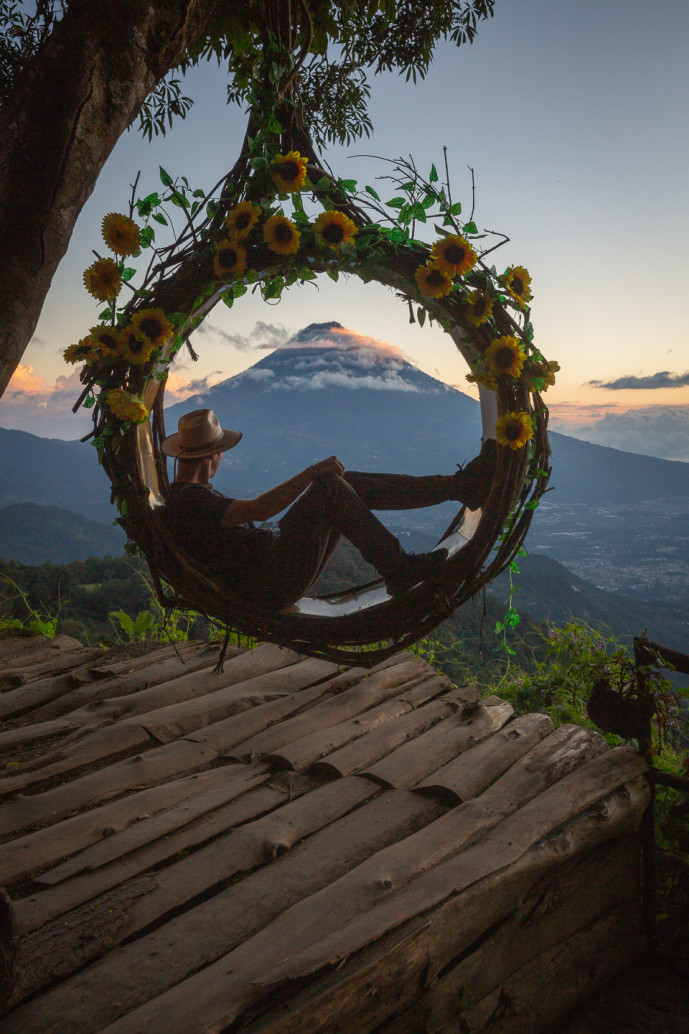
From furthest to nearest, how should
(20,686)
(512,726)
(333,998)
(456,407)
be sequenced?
(456,407), (20,686), (512,726), (333,998)

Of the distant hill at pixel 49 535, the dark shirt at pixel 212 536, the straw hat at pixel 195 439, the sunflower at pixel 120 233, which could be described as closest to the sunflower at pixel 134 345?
the sunflower at pixel 120 233

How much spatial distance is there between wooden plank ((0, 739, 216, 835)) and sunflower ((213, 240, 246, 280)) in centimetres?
168

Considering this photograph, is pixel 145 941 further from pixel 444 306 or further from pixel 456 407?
pixel 456 407

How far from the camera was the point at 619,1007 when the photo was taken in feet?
6.51

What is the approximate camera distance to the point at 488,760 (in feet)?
7.24

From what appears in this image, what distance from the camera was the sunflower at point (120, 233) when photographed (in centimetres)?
207

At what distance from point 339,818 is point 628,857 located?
991mm

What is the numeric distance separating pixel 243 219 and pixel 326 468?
861mm

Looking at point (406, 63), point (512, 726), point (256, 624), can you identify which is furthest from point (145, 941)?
point (406, 63)

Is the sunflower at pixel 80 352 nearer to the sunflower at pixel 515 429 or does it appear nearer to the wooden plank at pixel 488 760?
the sunflower at pixel 515 429

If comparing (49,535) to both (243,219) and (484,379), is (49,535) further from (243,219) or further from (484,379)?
(484,379)

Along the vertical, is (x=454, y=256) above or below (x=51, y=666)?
above

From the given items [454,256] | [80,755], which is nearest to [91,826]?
[80,755]

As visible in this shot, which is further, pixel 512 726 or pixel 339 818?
pixel 512 726
